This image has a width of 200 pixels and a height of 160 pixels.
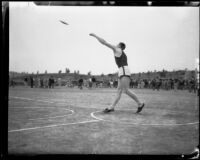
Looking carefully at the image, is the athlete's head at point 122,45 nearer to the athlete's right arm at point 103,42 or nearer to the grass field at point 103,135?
the athlete's right arm at point 103,42

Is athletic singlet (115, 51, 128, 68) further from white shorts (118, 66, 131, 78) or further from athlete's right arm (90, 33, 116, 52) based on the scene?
athlete's right arm (90, 33, 116, 52)

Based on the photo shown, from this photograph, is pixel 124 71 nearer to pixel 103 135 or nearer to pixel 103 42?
pixel 103 42

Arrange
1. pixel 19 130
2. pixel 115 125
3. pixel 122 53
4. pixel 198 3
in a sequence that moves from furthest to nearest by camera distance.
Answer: pixel 122 53, pixel 115 125, pixel 19 130, pixel 198 3

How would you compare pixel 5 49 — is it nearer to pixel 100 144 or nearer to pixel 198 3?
pixel 100 144

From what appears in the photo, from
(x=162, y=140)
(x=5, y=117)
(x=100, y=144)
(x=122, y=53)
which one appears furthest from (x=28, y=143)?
(x=122, y=53)

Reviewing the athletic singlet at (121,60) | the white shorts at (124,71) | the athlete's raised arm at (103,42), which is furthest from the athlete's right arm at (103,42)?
the white shorts at (124,71)

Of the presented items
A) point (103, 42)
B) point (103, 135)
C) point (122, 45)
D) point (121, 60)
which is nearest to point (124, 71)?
point (121, 60)

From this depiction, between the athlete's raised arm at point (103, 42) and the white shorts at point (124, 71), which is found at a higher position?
the athlete's raised arm at point (103, 42)

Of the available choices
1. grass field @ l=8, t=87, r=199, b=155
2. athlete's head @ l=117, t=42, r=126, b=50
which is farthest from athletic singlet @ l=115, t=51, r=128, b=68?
grass field @ l=8, t=87, r=199, b=155

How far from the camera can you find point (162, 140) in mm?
4168

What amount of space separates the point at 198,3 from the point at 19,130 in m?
3.76

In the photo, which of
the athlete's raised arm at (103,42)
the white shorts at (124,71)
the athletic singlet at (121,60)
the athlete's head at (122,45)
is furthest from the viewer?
the white shorts at (124,71)

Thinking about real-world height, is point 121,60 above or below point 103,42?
below
